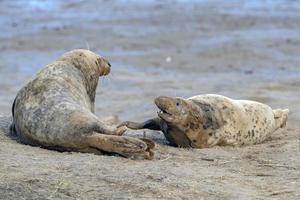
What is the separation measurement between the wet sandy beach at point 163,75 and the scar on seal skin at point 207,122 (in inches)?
4.4

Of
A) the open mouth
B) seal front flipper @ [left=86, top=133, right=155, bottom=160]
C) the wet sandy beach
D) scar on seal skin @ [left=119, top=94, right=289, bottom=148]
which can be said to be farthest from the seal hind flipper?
seal front flipper @ [left=86, top=133, right=155, bottom=160]

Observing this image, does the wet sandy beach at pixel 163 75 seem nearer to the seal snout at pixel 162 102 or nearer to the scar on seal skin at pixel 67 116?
the scar on seal skin at pixel 67 116

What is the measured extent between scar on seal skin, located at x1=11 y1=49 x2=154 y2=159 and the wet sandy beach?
0.36 feet

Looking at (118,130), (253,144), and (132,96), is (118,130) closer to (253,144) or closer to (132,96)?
(253,144)

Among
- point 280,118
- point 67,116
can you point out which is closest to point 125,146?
point 67,116

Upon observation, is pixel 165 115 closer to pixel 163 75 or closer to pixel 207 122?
pixel 207 122

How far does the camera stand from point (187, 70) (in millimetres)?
11211

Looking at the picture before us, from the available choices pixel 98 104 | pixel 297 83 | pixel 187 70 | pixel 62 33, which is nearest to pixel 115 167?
pixel 98 104

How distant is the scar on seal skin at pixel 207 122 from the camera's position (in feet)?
18.6

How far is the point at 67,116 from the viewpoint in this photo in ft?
17.8

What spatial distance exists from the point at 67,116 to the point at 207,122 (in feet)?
3.24

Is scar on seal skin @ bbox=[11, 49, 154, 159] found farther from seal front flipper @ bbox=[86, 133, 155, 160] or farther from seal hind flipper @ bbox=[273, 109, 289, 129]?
seal hind flipper @ bbox=[273, 109, 289, 129]

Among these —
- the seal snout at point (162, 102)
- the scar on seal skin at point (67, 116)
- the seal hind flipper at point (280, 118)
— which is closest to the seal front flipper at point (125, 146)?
the scar on seal skin at point (67, 116)

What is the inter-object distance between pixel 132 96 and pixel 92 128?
14.4 feet
